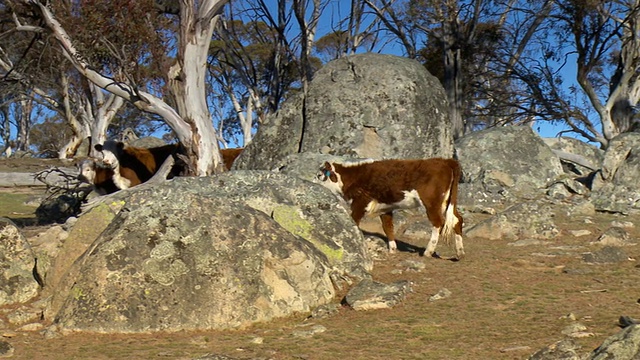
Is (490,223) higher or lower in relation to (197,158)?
lower

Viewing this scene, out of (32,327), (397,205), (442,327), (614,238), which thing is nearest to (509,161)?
(614,238)

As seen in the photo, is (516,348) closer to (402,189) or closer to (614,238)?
(402,189)

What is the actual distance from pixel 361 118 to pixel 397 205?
5.70m

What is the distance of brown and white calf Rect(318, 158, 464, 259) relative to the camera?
31.7 feet

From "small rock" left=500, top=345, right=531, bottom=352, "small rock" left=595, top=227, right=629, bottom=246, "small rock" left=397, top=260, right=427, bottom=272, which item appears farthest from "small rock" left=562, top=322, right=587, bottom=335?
"small rock" left=595, top=227, right=629, bottom=246

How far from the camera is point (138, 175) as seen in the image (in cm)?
1406

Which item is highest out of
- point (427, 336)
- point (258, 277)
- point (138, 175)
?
point (138, 175)

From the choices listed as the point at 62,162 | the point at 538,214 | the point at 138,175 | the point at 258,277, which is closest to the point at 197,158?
the point at 138,175

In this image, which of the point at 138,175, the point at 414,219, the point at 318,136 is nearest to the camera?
the point at 414,219

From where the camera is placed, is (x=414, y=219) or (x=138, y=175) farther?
(x=138, y=175)

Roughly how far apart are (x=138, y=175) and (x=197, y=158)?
4.12ft

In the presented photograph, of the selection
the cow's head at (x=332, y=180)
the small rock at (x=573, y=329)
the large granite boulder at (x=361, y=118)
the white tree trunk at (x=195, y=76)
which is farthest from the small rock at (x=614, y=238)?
the white tree trunk at (x=195, y=76)

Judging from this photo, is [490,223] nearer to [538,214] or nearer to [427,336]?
[538,214]

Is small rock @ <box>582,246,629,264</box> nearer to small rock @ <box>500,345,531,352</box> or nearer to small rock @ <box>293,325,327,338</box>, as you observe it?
small rock @ <box>500,345,531,352</box>
